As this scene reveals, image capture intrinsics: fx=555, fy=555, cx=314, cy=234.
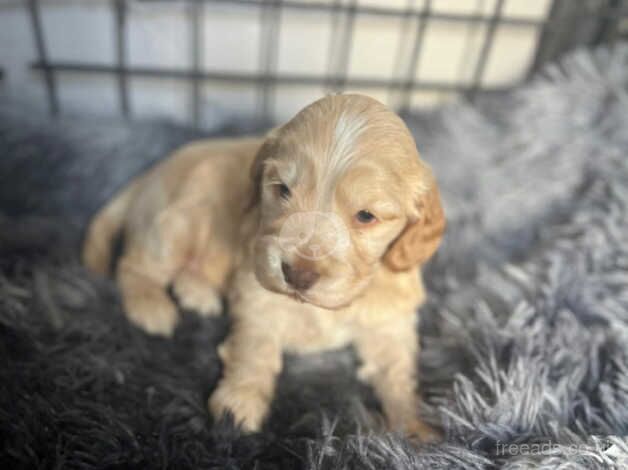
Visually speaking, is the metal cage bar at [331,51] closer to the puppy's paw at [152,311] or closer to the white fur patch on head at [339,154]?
the puppy's paw at [152,311]

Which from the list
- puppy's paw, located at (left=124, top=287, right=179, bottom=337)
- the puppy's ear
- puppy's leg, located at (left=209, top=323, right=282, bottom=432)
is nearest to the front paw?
puppy's leg, located at (left=209, top=323, right=282, bottom=432)

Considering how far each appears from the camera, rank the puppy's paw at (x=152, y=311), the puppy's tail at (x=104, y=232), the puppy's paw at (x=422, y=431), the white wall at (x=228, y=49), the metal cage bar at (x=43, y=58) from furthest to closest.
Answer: the white wall at (x=228, y=49)
the metal cage bar at (x=43, y=58)
the puppy's tail at (x=104, y=232)
the puppy's paw at (x=152, y=311)
the puppy's paw at (x=422, y=431)

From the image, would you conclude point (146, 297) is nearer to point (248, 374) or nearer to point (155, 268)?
point (155, 268)

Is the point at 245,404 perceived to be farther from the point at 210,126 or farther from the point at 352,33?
the point at 352,33

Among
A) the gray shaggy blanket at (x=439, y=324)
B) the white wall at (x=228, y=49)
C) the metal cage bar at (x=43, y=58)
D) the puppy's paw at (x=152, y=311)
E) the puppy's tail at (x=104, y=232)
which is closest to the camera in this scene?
the gray shaggy blanket at (x=439, y=324)

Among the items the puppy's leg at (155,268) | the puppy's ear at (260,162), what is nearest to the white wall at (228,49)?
the puppy's leg at (155,268)

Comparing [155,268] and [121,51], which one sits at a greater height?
[121,51]

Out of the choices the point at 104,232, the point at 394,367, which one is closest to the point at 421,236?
the point at 394,367
